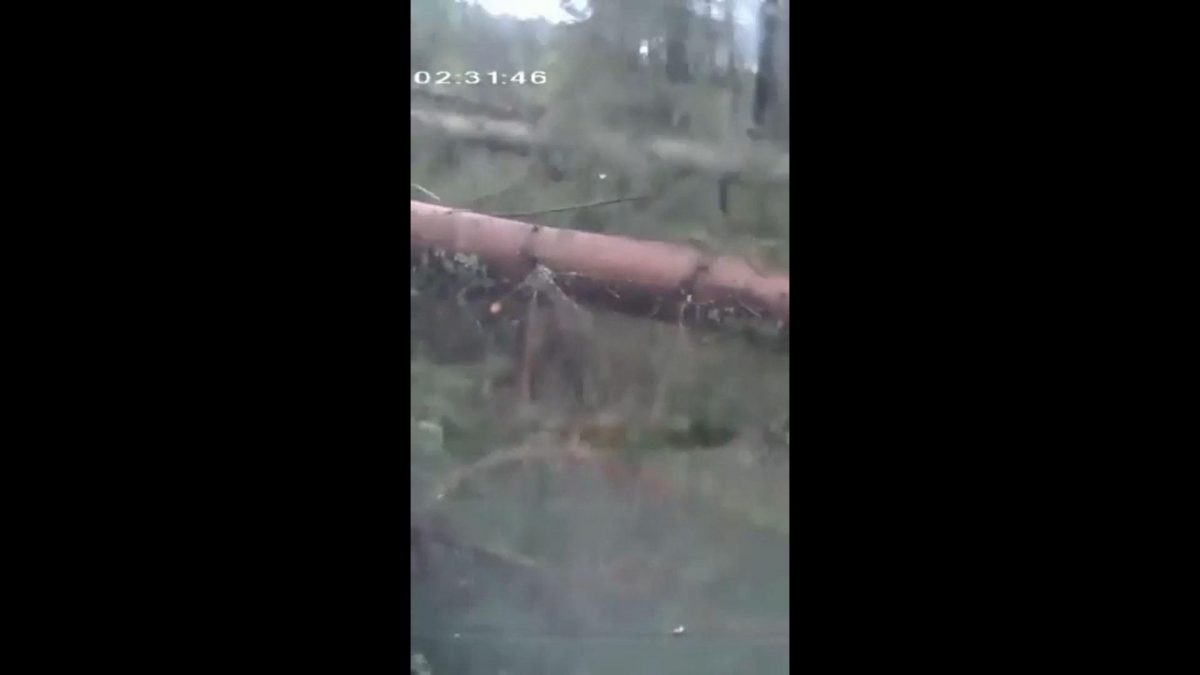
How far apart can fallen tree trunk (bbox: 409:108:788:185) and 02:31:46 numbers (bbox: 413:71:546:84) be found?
4 centimetres

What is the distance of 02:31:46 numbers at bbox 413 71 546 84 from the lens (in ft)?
3.39

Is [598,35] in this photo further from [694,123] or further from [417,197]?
[417,197]

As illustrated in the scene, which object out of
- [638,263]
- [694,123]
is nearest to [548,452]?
[638,263]

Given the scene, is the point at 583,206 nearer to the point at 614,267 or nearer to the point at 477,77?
the point at 614,267

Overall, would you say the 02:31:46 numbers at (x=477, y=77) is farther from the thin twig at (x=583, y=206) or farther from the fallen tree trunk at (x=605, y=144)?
the thin twig at (x=583, y=206)

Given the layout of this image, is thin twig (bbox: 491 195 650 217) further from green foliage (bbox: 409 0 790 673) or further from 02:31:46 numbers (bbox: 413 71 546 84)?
02:31:46 numbers (bbox: 413 71 546 84)

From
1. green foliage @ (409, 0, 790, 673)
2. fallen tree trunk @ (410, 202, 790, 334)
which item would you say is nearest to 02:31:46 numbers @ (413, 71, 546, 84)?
green foliage @ (409, 0, 790, 673)

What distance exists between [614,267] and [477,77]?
0.27 metres

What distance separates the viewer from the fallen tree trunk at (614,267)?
1.04 meters

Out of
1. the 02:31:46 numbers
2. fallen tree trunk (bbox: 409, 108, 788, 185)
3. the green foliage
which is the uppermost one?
the 02:31:46 numbers

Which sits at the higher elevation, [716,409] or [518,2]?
[518,2]

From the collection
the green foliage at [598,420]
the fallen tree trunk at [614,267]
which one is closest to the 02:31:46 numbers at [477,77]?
the green foliage at [598,420]

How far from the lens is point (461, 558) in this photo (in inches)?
41.4

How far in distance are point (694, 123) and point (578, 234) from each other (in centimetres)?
19
